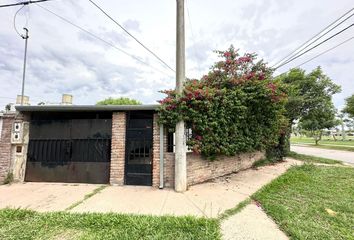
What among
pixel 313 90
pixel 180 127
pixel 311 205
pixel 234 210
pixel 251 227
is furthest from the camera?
pixel 313 90

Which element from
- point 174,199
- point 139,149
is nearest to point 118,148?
point 139,149

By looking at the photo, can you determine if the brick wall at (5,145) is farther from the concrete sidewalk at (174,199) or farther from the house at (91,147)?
the concrete sidewalk at (174,199)

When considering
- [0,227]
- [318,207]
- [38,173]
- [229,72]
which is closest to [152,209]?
[0,227]

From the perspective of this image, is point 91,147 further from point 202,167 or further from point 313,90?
point 313,90

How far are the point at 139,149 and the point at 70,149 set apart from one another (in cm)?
231

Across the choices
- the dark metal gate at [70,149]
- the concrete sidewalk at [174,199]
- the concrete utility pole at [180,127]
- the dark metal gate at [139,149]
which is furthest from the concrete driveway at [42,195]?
the concrete utility pole at [180,127]

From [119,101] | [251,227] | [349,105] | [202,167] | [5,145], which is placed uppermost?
[119,101]

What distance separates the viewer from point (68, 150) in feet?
19.5

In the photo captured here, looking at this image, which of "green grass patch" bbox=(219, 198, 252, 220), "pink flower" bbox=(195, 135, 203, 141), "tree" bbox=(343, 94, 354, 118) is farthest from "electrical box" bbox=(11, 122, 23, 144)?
"tree" bbox=(343, 94, 354, 118)

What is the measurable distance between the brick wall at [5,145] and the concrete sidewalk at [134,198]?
554 mm

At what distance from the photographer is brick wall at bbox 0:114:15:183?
5.68 m

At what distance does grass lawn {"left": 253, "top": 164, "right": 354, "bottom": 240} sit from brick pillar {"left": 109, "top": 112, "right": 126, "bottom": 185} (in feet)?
12.7

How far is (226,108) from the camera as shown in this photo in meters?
5.84

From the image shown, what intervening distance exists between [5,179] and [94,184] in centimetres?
272
